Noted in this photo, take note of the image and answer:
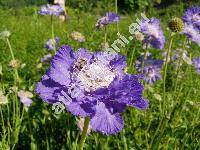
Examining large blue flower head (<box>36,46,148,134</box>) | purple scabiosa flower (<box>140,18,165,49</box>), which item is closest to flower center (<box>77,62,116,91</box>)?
large blue flower head (<box>36,46,148,134</box>)

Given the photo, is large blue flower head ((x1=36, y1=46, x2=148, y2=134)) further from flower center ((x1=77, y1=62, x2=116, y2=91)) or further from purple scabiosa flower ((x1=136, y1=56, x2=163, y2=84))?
purple scabiosa flower ((x1=136, y1=56, x2=163, y2=84))

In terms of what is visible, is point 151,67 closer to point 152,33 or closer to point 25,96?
point 152,33

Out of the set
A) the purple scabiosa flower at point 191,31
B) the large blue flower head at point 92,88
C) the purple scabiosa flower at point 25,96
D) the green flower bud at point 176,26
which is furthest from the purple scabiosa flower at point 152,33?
the large blue flower head at point 92,88

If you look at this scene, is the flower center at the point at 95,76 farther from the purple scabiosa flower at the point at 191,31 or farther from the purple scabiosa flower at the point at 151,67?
the purple scabiosa flower at the point at 151,67

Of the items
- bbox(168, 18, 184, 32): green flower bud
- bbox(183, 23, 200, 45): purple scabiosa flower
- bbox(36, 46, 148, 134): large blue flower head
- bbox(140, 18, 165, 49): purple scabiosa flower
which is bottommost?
bbox(140, 18, 165, 49): purple scabiosa flower

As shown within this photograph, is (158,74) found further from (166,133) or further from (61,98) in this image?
(61,98)

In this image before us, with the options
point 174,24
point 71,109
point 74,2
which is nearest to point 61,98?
point 71,109

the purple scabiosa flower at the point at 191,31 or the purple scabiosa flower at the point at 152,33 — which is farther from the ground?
the purple scabiosa flower at the point at 191,31
